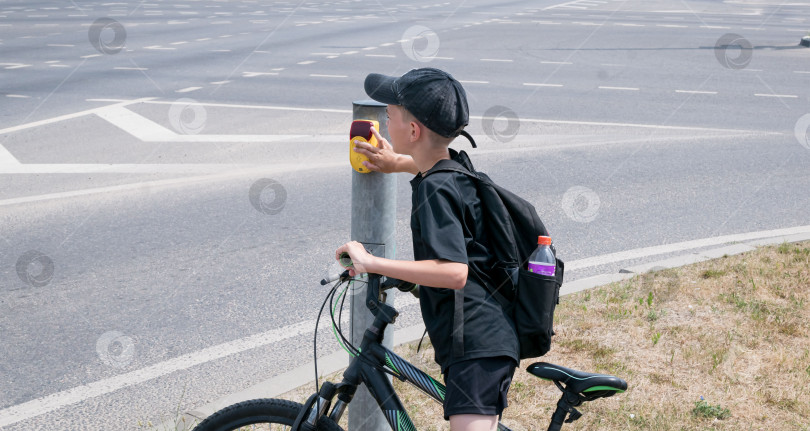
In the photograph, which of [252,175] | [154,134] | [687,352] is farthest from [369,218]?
[154,134]

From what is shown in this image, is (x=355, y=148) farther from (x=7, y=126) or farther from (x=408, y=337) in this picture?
(x=7, y=126)

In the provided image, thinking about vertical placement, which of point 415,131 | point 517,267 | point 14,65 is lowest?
point 14,65

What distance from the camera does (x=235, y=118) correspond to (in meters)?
10.2

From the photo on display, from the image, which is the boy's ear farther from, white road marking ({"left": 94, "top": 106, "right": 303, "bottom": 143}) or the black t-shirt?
white road marking ({"left": 94, "top": 106, "right": 303, "bottom": 143})

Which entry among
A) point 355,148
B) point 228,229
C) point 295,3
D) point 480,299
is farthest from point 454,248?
point 295,3

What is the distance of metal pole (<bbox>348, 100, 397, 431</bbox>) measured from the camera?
2.82 m

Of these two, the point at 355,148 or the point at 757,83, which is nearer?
the point at 355,148

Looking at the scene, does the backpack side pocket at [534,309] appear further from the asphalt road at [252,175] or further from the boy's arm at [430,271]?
the asphalt road at [252,175]

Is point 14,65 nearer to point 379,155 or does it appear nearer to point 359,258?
point 379,155

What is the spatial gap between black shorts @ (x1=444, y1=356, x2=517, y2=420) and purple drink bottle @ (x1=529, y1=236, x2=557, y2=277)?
0.30 m

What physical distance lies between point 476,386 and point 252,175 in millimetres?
5831

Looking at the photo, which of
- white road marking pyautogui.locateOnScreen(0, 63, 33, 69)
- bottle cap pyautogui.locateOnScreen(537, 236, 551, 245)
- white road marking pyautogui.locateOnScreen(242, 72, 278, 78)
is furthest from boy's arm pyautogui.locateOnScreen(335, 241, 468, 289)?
white road marking pyautogui.locateOnScreen(0, 63, 33, 69)

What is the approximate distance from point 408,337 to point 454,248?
7.83 feet

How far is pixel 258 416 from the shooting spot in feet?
8.43
